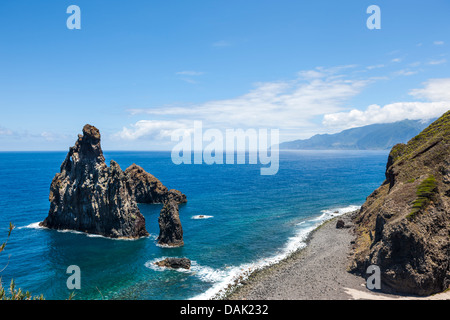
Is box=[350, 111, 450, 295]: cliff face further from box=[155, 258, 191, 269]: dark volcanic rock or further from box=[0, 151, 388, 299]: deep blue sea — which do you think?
box=[155, 258, 191, 269]: dark volcanic rock

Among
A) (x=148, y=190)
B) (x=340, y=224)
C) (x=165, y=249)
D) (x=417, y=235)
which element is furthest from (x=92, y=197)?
(x=417, y=235)

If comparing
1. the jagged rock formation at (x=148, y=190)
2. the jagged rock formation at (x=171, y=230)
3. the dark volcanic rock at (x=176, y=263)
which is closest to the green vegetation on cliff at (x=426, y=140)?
the dark volcanic rock at (x=176, y=263)

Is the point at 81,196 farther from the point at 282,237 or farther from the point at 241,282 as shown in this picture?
the point at 282,237

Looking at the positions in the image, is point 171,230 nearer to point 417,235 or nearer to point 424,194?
point 417,235

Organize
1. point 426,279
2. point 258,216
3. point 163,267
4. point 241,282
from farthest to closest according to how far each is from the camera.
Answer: point 258,216
point 163,267
point 241,282
point 426,279

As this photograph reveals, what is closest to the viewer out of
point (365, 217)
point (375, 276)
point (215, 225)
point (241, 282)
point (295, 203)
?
point (375, 276)
